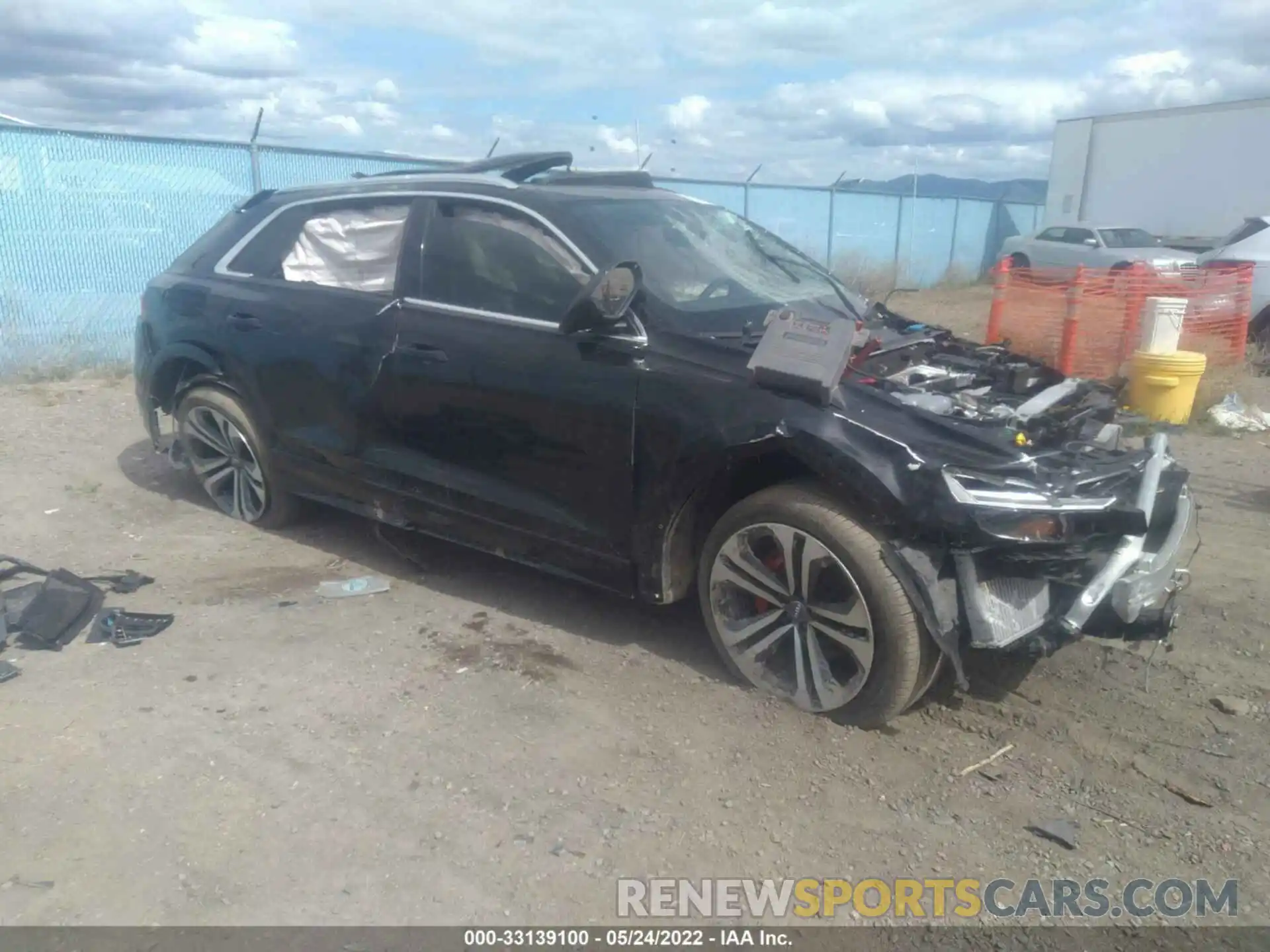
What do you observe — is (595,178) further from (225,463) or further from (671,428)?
(225,463)

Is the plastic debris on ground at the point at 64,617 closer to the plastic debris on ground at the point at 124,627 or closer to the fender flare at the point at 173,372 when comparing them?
the plastic debris on ground at the point at 124,627

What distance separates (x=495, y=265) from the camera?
4.20 m

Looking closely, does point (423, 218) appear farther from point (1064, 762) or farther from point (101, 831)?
point (1064, 762)

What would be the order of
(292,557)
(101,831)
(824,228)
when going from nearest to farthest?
(101,831)
(292,557)
(824,228)

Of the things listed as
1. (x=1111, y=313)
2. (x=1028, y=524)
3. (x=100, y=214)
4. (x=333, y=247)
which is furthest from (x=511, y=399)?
(x=100, y=214)

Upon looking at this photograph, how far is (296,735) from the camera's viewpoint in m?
3.46

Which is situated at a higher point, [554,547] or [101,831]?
[554,547]

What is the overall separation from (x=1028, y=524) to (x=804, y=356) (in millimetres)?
890

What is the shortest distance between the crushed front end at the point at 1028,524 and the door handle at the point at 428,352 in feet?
5.61

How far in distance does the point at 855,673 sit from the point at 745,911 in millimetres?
1029

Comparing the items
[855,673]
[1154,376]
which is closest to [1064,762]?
[855,673]

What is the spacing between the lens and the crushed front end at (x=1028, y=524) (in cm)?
312
